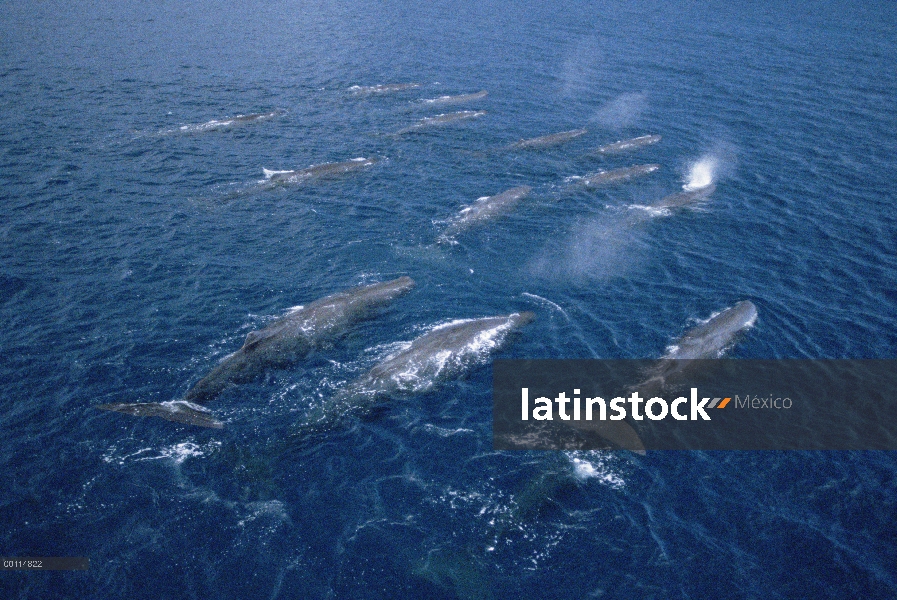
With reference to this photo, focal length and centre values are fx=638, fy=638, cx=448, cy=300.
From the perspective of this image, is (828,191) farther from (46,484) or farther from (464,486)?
(46,484)

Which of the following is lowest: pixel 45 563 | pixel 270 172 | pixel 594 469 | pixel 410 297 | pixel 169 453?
pixel 594 469

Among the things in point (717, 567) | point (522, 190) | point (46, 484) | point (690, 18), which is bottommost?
point (717, 567)

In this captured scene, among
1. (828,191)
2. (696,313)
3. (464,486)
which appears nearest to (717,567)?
(464,486)

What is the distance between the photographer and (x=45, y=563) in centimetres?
2872

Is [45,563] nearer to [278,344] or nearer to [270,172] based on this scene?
[278,344]

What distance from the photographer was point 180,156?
69.2 m

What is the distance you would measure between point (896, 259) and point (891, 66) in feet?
227

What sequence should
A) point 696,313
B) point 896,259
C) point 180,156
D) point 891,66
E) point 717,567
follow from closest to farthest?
point 717,567 < point 696,313 < point 896,259 < point 180,156 < point 891,66

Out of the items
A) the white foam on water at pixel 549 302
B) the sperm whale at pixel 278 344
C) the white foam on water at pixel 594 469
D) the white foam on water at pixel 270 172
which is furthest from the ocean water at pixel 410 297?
the white foam on water at pixel 270 172

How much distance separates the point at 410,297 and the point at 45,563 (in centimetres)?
2698

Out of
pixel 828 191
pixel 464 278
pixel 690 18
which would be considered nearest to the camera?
pixel 464 278

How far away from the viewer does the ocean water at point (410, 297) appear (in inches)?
1171

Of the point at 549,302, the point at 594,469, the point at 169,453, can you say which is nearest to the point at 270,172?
the point at 549,302

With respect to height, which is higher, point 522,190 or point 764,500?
point 522,190
